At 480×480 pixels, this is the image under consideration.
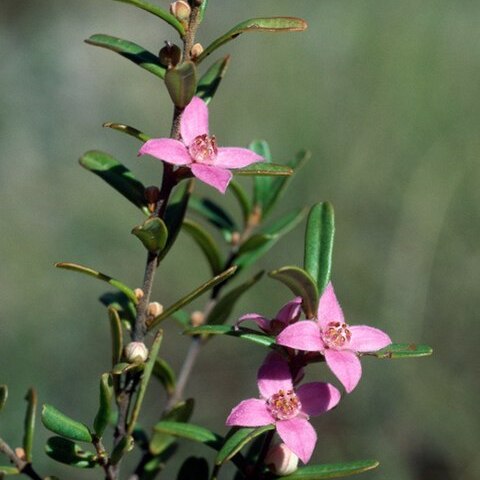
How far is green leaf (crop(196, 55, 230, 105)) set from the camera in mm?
1143

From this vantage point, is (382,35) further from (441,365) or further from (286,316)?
(286,316)

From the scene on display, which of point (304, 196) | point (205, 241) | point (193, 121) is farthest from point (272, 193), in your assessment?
point (304, 196)

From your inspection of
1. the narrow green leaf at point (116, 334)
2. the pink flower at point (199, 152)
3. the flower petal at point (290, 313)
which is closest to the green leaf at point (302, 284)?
the flower petal at point (290, 313)

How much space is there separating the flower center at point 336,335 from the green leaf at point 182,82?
1.08 ft

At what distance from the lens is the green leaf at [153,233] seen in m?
0.98

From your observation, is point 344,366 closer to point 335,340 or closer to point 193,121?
point 335,340

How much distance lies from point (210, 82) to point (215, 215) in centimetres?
46

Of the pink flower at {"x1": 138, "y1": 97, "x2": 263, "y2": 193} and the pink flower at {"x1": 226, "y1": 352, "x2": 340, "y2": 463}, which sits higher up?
the pink flower at {"x1": 138, "y1": 97, "x2": 263, "y2": 193}

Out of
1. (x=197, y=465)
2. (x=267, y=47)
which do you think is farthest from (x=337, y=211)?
(x=197, y=465)

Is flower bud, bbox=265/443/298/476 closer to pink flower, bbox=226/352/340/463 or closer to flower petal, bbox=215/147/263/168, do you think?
pink flower, bbox=226/352/340/463

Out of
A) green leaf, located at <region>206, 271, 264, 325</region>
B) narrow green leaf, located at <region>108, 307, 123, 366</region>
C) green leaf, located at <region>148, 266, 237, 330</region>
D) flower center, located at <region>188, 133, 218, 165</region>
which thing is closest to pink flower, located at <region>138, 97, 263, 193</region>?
flower center, located at <region>188, 133, 218, 165</region>

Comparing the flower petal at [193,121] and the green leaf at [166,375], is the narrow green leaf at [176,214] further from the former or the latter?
the green leaf at [166,375]

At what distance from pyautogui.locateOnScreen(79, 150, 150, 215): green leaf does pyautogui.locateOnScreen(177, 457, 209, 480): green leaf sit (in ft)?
1.25

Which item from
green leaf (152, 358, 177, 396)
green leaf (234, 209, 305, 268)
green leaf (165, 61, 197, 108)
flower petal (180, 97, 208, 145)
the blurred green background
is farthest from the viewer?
the blurred green background
